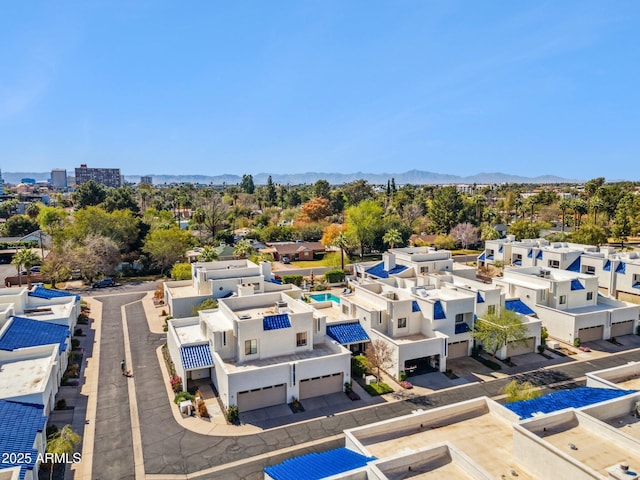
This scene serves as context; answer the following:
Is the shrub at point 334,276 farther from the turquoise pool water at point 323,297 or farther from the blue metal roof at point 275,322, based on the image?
the blue metal roof at point 275,322

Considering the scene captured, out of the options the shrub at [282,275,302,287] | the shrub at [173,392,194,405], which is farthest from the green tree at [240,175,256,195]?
the shrub at [173,392,194,405]

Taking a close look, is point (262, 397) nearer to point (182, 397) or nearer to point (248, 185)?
point (182, 397)

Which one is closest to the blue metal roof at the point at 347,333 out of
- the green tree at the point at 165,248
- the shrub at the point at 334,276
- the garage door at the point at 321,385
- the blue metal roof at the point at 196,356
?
the garage door at the point at 321,385

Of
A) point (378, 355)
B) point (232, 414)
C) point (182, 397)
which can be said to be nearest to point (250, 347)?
point (232, 414)

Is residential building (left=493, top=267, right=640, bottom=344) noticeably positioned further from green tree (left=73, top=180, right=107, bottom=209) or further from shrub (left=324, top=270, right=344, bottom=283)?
green tree (left=73, top=180, right=107, bottom=209)

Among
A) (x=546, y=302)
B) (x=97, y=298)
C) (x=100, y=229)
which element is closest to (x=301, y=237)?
(x=100, y=229)
